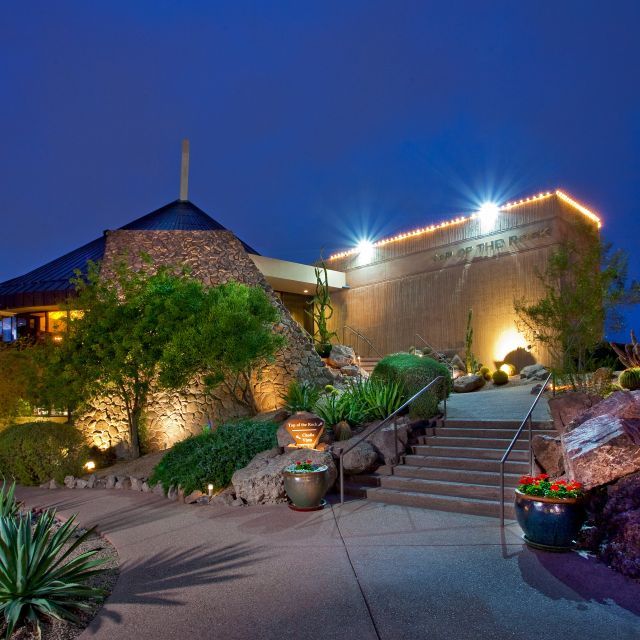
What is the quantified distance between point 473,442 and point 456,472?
1159mm

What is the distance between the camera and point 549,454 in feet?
25.6

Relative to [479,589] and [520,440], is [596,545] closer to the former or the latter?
[479,589]

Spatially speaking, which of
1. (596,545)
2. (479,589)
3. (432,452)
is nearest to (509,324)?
(432,452)

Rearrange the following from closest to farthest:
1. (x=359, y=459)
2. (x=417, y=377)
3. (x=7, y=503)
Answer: (x=7, y=503)
(x=359, y=459)
(x=417, y=377)

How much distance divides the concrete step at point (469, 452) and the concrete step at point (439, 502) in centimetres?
130

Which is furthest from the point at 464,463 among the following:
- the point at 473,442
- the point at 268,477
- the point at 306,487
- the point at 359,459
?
the point at 268,477

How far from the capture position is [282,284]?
25.9m

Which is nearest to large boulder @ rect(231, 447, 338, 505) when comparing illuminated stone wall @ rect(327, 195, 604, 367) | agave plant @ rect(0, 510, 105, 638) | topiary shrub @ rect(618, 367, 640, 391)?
agave plant @ rect(0, 510, 105, 638)

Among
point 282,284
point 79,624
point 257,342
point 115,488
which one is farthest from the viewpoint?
point 282,284

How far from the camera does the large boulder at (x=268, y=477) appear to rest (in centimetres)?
849

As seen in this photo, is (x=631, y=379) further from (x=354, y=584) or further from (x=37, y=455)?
(x=37, y=455)

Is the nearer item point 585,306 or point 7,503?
point 7,503

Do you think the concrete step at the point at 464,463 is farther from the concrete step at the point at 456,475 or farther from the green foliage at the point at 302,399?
the green foliage at the point at 302,399

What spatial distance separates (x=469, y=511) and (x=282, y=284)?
19.2 metres
